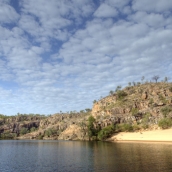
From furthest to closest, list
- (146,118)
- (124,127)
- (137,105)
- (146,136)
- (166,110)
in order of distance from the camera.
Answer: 1. (137,105)
2. (146,118)
3. (124,127)
4. (166,110)
5. (146,136)

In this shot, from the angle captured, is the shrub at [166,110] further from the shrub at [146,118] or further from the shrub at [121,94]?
the shrub at [121,94]

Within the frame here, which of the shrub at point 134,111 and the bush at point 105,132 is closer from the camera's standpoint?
the bush at point 105,132

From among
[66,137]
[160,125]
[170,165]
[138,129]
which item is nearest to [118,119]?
[138,129]

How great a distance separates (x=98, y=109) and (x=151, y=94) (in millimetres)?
55344

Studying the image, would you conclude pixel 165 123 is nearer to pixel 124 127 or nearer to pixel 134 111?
pixel 124 127

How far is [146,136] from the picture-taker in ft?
413

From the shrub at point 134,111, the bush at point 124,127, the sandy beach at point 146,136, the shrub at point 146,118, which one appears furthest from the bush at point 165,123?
the shrub at point 134,111

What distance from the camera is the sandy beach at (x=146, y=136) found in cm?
11525

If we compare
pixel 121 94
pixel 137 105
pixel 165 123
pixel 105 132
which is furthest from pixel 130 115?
pixel 121 94

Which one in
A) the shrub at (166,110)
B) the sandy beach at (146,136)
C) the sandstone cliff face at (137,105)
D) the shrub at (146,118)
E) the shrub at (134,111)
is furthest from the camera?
the shrub at (134,111)

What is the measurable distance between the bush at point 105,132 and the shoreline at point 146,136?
12.7ft

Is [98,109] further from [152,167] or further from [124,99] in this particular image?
[152,167]

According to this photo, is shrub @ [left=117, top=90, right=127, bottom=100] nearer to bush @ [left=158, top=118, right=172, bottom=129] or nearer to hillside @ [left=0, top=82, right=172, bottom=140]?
hillside @ [left=0, top=82, right=172, bottom=140]

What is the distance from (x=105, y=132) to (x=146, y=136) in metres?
28.8
